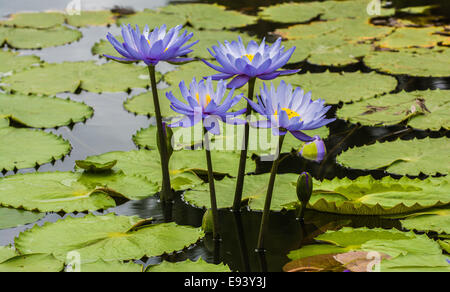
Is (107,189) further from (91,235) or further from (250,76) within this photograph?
(250,76)

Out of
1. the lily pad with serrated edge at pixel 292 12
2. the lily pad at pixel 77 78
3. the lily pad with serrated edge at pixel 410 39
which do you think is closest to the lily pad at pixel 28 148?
the lily pad at pixel 77 78

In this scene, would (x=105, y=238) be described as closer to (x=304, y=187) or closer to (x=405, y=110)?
(x=304, y=187)

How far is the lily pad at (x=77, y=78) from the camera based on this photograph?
327 centimetres

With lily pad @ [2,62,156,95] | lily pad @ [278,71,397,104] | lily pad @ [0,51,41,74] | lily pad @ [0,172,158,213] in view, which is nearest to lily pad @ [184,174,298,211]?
lily pad @ [0,172,158,213]

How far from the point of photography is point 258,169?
2299 mm

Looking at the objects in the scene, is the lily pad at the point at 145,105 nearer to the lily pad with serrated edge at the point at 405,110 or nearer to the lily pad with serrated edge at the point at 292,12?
the lily pad with serrated edge at the point at 405,110

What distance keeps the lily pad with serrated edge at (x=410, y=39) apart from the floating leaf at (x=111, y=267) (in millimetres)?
2873

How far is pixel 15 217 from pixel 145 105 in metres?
1.22

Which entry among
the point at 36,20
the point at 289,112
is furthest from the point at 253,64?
the point at 36,20

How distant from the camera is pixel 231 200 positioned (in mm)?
1992

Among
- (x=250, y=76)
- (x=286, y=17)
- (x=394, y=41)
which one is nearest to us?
(x=250, y=76)

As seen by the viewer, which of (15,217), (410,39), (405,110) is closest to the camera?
(15,217)
